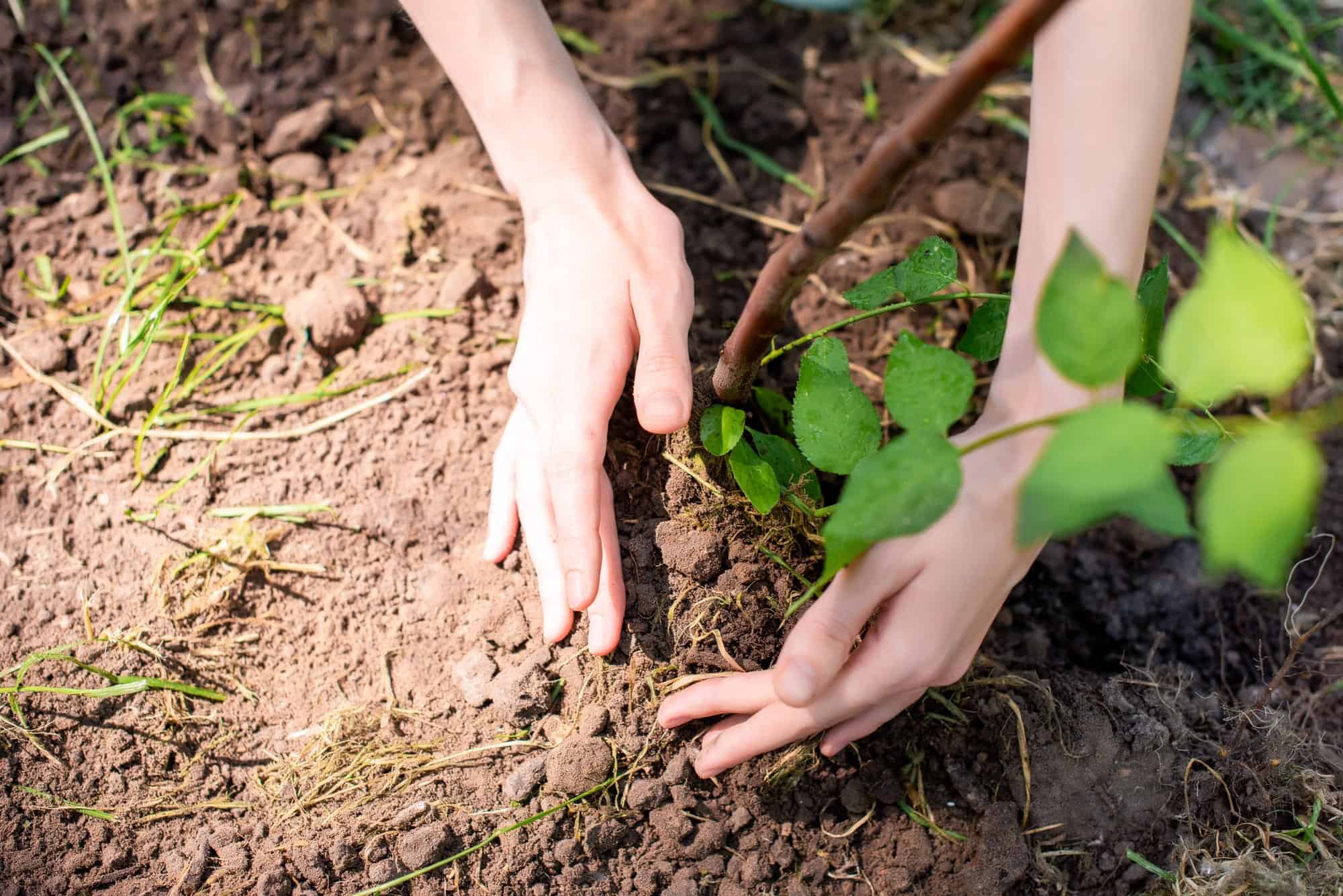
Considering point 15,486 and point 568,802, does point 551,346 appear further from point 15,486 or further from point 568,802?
point 15,486

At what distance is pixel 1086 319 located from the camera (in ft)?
1.90

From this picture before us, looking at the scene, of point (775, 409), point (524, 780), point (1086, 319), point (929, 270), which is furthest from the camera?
point (775, 409)

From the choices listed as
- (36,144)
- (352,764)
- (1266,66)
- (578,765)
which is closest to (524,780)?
(578,765)

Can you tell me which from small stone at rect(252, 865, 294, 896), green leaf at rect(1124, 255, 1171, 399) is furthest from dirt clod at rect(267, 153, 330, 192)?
green leaf at rect(1124, 255, 1171, 399)

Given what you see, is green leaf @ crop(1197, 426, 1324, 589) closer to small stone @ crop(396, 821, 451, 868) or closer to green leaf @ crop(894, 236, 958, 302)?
green leaf @ crop(894, 236, 958, 302)

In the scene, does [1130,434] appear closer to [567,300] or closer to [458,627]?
[567,300]

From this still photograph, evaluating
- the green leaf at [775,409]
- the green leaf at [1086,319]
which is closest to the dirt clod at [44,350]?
the green leaf at [775,409]

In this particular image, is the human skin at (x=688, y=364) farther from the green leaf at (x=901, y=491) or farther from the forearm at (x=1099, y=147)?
the green leaf at (x=901, y=491)

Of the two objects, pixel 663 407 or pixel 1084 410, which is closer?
pixel 1084 410

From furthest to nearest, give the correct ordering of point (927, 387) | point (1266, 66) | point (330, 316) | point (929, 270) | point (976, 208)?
point (1266, 66) → point (976, 208) → point (330, 316) → point (929, 270) → point (927, 387)

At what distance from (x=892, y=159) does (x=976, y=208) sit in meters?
0.93

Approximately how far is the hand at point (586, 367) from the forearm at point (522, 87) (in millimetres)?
33

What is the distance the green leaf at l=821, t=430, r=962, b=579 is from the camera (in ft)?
2.16

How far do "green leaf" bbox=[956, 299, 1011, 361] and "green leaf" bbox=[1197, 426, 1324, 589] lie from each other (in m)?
0.58
